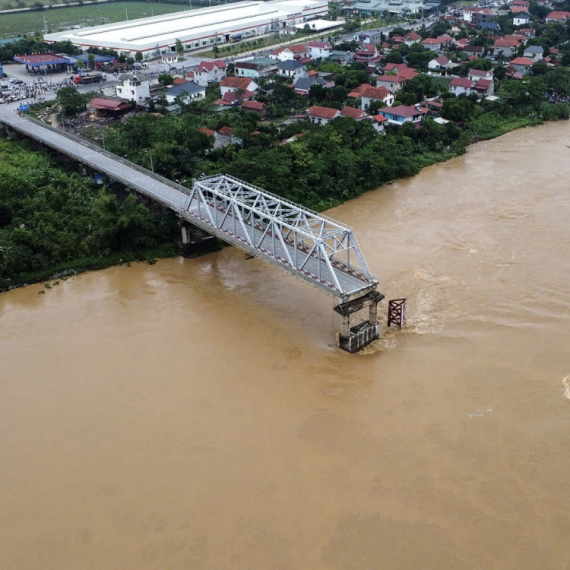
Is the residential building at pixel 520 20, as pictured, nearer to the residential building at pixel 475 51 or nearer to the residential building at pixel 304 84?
the residential building at pixel 475 51

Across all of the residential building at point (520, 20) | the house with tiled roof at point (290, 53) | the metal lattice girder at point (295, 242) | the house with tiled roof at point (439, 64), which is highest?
the residential building at point (520, 20)

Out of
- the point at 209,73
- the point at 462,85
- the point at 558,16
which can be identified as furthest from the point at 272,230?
the point at 558,16

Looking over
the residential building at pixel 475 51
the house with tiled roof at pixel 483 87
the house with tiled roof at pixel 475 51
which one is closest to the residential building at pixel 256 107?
the house with tiled roof at pixel 483 87

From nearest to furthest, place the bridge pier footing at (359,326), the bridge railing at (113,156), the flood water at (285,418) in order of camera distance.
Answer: the flood water at (285,418), the bridge pier footing at (359,326), the bridge railing at (113,156)

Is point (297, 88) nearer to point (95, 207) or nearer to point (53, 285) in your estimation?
point (95, 207)

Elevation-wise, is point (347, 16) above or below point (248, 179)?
above

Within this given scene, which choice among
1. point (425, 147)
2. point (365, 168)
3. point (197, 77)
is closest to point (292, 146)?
point (365, 168)

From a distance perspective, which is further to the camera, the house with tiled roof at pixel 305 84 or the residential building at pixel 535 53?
the residential building at pixel 535 53
